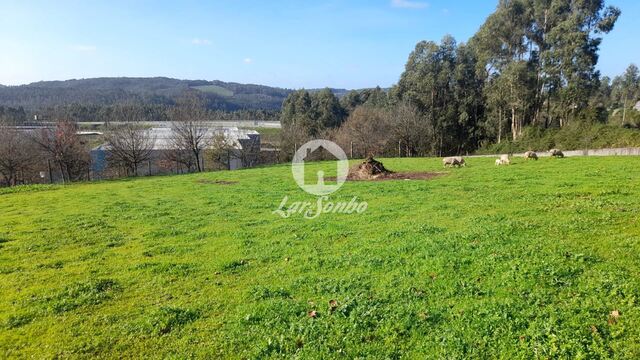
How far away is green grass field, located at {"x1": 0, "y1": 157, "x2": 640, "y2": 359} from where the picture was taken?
4930 millimetres

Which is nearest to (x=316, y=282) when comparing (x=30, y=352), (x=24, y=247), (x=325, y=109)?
(x=30, y=352)

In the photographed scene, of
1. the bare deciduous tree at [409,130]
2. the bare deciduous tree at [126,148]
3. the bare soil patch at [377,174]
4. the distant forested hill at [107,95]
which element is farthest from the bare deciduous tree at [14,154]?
the distant forested hill at [107,95]

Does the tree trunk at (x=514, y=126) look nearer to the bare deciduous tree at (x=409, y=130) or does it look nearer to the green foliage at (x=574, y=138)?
the green foliage at (x=574, y=138)

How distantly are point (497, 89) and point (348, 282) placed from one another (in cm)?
4558

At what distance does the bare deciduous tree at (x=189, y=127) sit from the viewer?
4334 cm

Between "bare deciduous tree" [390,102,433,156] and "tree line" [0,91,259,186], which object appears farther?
"bare deciduous tree" [390,102,433,156]

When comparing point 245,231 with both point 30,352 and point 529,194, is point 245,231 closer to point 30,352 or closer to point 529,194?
point 30,352

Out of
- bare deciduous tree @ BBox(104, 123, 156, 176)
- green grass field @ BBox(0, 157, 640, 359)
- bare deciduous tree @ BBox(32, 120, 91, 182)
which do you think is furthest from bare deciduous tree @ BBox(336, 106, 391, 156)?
green grass field @ BBox(0, 157, 640, 359)

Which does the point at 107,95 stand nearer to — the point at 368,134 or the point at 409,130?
the point at 368,134

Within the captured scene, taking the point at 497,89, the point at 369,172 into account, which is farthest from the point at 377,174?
the point at 497,89

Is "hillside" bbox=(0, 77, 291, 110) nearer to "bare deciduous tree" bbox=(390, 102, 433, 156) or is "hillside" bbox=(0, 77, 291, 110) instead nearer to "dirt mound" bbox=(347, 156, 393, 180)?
"bare deciduous tree" bbox=(390, 102, 433, 156)

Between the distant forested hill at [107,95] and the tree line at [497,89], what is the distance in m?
72.4

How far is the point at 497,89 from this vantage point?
149 ft

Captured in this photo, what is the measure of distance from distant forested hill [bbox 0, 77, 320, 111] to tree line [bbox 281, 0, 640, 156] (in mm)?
72440
